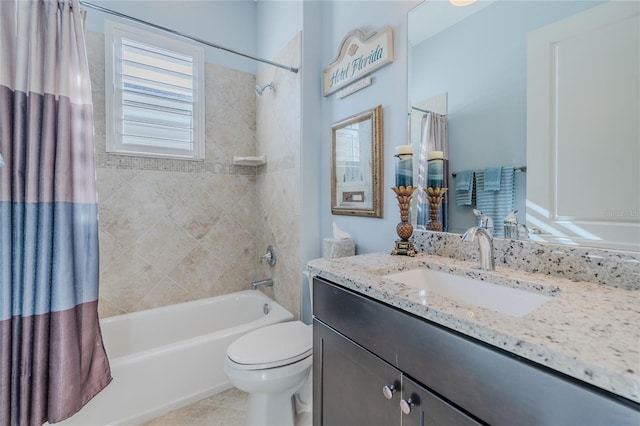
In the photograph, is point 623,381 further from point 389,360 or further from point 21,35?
point 21,35

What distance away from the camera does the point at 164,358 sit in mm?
1548

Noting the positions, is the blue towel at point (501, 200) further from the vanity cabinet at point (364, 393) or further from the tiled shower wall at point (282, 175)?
the tiled shower wall at point (282, 175)

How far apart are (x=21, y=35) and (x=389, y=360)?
79.5 inches

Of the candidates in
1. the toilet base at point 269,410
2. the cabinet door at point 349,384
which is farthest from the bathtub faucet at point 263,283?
the cabinet door at point 349,384

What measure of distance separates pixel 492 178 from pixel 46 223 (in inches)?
74.6

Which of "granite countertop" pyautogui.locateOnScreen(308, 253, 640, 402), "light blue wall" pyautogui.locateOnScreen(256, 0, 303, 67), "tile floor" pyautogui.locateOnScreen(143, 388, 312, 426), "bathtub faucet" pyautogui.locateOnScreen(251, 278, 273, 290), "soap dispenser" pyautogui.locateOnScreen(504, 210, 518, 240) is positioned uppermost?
"light blue wall" pyautogui.locateOnScreen(256, 0, 303, 67)

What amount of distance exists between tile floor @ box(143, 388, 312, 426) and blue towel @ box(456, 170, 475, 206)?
4.59ft

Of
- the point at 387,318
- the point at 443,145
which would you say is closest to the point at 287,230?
the point at 443,145

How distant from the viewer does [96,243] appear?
1.40 m

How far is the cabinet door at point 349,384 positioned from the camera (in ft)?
2.55

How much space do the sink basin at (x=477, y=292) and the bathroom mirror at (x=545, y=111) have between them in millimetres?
241

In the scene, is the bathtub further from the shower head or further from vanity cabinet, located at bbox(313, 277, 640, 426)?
the shower head

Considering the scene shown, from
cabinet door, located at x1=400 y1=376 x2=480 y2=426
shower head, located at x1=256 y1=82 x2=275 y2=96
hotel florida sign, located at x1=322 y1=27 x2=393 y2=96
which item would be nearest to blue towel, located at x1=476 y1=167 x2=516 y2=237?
cabinet door, located at x1=400 y1=376 x2=480 y2=426

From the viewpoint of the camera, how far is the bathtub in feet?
4.79
